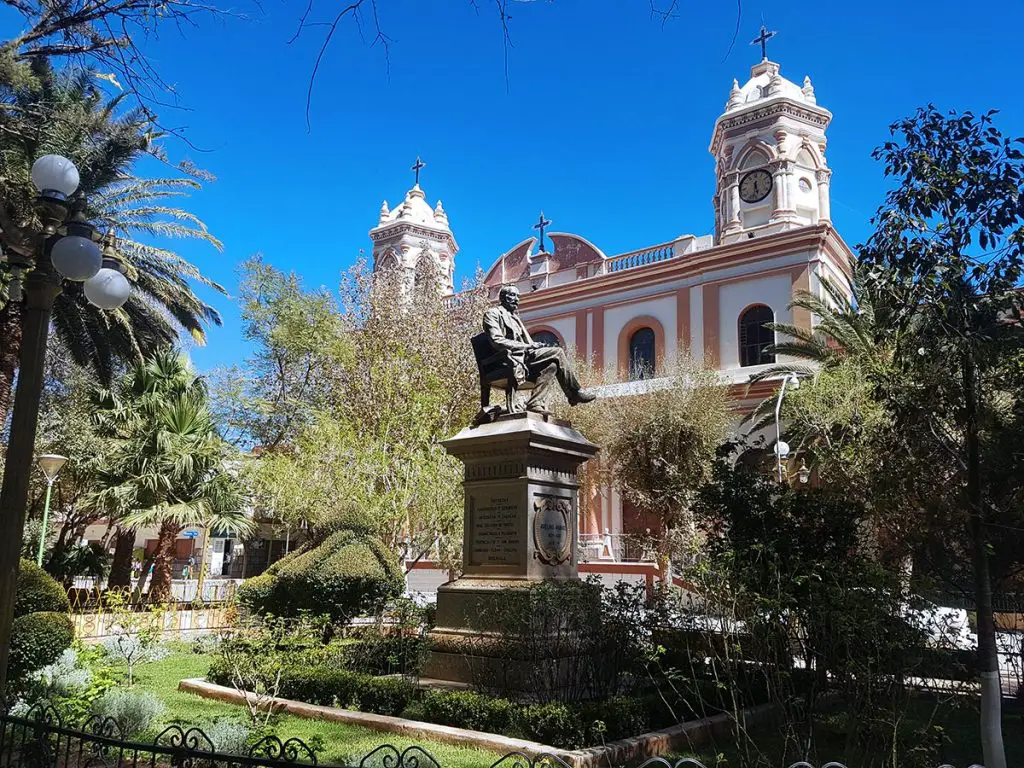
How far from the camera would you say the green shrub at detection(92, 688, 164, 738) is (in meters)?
6.92

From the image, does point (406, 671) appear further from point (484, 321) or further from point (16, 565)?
point (16, 565)

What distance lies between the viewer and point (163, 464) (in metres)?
20.5

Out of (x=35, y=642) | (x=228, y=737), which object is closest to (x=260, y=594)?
(x=35, y=642)

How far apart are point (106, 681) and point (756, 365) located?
79.9ft

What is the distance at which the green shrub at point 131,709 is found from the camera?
6922 mm

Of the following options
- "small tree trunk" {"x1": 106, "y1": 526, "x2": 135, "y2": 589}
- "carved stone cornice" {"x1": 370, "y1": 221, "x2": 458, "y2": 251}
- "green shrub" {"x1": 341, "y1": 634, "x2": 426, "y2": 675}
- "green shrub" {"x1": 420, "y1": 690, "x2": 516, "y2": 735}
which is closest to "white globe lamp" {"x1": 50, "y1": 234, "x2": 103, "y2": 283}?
"green shrub" {"x1": 420, "y1": 690, "x2": 516, "y2": 735}

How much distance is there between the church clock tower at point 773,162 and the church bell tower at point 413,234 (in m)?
13.5

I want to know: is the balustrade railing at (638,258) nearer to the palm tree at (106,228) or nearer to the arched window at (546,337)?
the arched window at (546,337)

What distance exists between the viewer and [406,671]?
32.9ft

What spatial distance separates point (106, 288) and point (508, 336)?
17.3ft

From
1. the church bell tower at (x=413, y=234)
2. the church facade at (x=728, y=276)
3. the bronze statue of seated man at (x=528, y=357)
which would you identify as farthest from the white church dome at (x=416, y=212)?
the bronze statue of seated man at (x=528, y=357)

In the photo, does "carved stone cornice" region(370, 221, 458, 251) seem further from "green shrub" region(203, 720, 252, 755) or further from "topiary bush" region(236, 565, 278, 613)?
"green shrub" region(203, 720, 252, 755)

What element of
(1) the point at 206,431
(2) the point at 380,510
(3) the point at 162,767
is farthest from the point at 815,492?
(1) the point at 206,431

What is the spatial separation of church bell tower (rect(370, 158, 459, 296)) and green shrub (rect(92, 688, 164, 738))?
30853mm
